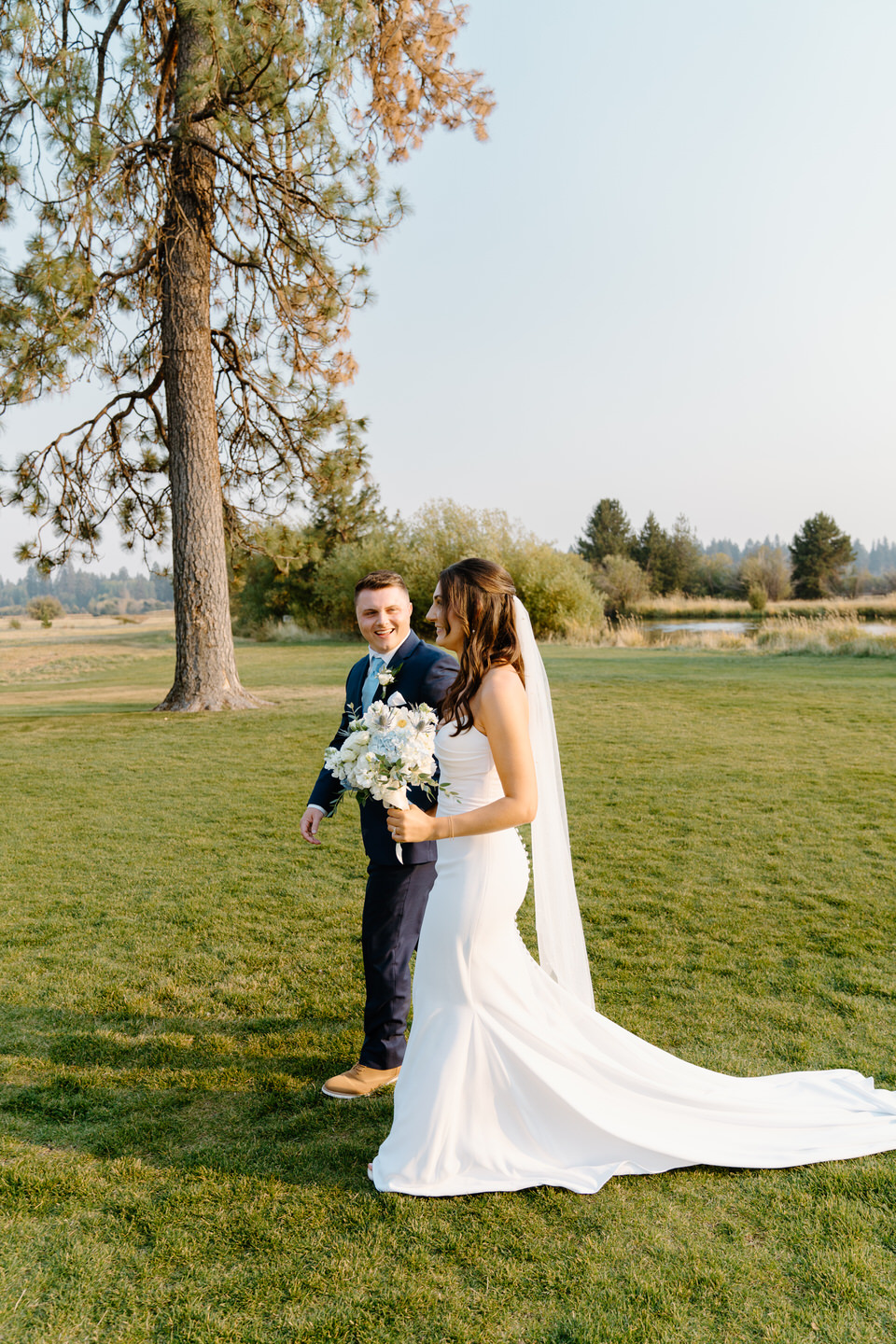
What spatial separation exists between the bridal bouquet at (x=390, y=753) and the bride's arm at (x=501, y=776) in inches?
3.7

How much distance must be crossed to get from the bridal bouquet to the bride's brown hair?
0.56 ft

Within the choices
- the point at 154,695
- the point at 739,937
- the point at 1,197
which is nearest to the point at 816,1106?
the point at 739,937

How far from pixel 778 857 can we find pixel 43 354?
11036mm

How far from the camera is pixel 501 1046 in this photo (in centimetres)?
296

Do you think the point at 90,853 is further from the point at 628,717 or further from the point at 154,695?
the point at 154,695

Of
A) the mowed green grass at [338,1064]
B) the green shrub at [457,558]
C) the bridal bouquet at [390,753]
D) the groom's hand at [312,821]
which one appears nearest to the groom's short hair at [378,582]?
the bridal bouquet at [390,753]

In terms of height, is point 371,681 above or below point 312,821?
above

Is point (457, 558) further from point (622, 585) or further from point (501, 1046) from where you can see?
point (501, 1046)

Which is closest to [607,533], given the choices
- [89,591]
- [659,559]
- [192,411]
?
[659,559]

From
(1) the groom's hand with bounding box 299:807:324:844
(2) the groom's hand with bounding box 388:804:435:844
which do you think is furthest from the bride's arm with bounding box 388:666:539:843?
(1) the groom's hand with bounding box 299:807:324:844

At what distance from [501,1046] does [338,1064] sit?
50.9 inches

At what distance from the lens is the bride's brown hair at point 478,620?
2.88m

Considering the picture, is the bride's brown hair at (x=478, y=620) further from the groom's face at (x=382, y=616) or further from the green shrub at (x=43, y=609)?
the green shrub at (x=43, y=609)

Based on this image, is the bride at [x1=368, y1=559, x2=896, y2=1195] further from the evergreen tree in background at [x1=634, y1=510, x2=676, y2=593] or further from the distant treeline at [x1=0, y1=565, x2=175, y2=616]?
the distant treeline at [x1=0, y1=565, x2=175, y2=616]
